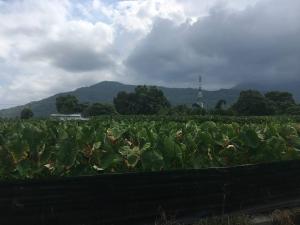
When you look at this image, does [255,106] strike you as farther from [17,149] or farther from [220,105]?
[17,149]

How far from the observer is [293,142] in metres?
8.54

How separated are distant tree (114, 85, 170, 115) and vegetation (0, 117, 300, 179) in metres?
107

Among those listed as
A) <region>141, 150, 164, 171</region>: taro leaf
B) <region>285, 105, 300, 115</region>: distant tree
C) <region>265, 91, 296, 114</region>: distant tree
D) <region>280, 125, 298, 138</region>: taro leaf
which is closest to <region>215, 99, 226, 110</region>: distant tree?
<region>285, 105, 300, 115</region>: distant tree

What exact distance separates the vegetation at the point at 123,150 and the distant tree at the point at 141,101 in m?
107

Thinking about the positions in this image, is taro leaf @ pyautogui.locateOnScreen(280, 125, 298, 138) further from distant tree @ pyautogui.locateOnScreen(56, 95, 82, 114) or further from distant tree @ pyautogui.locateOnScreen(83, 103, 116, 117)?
distant tree @ pyautogui.locateOnScreen(56, 95, 82, 114)

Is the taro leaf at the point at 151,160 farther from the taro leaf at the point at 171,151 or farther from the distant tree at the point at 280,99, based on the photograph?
the distant tree at the point at 280,99

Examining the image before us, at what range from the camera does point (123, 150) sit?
6473mm

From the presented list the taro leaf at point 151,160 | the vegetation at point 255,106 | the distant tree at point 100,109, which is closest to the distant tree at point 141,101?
the distant tree at point 100,109

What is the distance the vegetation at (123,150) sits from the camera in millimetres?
5980

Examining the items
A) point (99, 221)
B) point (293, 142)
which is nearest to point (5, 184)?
point (99, 221)

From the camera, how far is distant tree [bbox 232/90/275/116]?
105 metres

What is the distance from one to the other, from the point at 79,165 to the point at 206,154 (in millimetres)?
1996

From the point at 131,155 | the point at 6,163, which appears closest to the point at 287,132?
the point at 131,155

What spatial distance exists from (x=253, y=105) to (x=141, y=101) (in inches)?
1013
